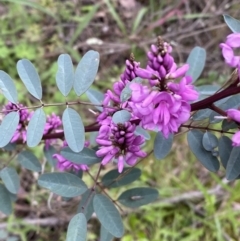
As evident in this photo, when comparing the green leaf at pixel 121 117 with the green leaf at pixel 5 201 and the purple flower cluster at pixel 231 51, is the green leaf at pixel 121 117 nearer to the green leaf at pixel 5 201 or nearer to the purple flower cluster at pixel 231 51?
the purple flower cluster at pixel 231 51

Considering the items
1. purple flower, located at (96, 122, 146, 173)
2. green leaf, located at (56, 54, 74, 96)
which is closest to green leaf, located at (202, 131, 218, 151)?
purple flower, located at (96, 122, 146, 173)

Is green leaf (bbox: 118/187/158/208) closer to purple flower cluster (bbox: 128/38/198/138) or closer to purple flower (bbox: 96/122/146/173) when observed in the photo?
purple flower (bbox: 96/122/146/173)

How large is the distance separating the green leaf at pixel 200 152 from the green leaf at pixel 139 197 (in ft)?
1.00

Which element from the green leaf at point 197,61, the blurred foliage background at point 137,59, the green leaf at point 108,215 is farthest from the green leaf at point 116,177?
the blurred foliage background at point 137,59

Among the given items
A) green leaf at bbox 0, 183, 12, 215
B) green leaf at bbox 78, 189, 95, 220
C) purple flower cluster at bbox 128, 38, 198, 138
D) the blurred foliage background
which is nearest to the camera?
purple flower cluster at bbox 128, 38, 198, 138

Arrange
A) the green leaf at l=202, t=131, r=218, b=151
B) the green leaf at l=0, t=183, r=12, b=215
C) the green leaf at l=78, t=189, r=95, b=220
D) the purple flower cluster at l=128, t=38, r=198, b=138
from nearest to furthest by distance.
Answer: the purple flower cluster at l=128, t=38, r=198, b=138 < the green leaf at l=202, t=131, r=218, b=151 < the green leaf at l=78, t=189, r=95, b=220 < the green leaf at l=0, t=183, r=12, b=215

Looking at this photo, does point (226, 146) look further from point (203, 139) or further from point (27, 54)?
point (27, 54)

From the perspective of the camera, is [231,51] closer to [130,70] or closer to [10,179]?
[130,70]

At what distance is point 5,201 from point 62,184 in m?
0.29

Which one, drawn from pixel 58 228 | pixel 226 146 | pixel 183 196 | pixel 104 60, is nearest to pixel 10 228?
pixel 58 228

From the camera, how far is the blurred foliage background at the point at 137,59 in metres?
2.34

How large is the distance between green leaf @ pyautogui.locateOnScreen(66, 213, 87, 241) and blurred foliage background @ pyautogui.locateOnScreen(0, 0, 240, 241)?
95 centimetres

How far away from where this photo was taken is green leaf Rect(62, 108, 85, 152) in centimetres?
115

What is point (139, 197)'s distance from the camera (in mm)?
1489
